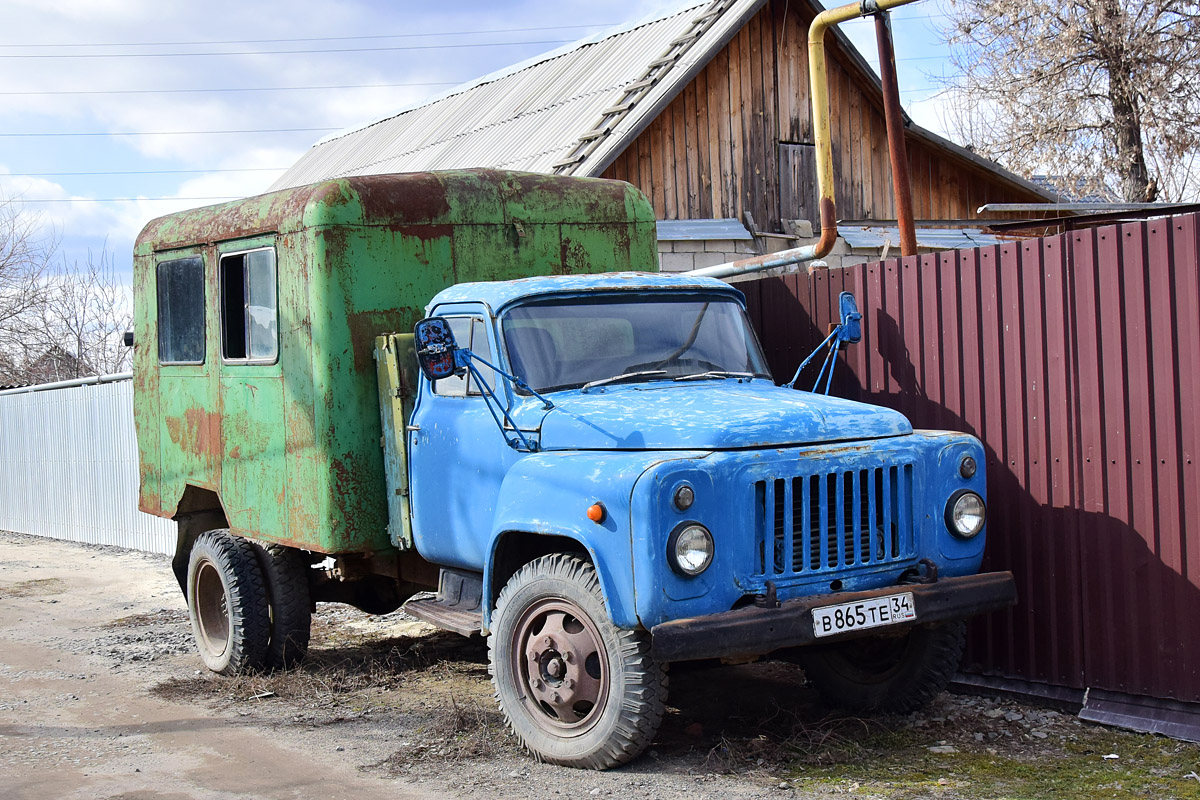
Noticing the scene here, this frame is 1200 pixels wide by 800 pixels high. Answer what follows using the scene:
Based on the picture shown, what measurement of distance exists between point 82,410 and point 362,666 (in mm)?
10346

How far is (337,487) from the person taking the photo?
6828 mm

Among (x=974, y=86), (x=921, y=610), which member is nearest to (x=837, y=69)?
(x=974, y=86)

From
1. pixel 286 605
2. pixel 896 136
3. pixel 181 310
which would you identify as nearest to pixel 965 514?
pixel 286 605

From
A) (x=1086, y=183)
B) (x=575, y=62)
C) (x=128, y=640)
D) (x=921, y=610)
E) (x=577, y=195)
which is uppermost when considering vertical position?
(x=575, y=62)

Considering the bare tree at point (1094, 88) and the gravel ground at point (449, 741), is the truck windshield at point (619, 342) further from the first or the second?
the bare tree at point (1094, 88)

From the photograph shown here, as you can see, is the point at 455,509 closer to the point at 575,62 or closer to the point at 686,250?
the point at 686,250

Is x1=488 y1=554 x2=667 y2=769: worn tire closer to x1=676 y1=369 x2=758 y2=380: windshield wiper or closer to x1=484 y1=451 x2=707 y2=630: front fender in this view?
x1=484 y1=451 x2=707 y2=630: front fender

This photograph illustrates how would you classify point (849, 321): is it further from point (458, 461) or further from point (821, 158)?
point (821, 158)

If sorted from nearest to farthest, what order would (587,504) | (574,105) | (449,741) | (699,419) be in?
(587,504) < (699,419) < (449,741) < (574,105)

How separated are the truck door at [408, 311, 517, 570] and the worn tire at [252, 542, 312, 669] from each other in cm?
143

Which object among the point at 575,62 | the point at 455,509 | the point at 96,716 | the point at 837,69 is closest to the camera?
the point at 455,509

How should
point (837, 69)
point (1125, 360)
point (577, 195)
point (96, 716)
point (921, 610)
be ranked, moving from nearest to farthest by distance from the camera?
point (921, 610) → point (1125, 360) → point (96, 716) → point (577, 195) → point (837, 69)

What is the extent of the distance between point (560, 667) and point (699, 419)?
1267 millimetres

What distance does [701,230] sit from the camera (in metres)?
14.6
